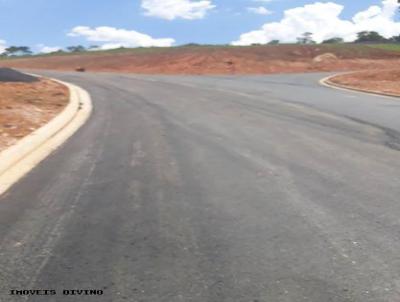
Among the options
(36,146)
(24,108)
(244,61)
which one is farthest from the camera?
(244,61)

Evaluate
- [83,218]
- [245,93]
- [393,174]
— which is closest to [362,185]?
[393,174]

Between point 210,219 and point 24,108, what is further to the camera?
point 24,108

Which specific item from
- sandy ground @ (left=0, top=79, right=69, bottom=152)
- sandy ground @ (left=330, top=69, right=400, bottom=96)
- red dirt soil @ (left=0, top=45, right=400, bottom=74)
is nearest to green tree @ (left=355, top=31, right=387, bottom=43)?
red dirt soil @ (left=0, top=45, right=400, bottom=74)

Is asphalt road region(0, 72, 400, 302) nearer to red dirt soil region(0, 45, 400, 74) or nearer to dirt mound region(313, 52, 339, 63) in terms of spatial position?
red dirt soil region(0, 45, 400, 74)

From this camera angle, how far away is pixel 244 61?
151 ft

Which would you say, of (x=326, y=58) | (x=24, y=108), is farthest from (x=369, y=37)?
(x=24, y=108)

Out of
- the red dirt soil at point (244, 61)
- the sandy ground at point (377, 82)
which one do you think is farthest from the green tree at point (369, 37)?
the sandy ground at point (377, 82)

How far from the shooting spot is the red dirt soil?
44.0m

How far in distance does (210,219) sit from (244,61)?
4173 centimetres

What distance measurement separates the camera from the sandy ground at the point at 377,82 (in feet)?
76.7

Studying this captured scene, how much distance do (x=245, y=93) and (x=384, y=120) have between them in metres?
8.55

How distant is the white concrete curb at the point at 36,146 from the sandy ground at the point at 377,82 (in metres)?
13.7

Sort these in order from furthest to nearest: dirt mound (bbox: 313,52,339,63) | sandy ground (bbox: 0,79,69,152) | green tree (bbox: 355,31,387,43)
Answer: green tree (bbox: 355,31,387,43) < dirt mound (bbox: 313,52,339,63) < sandy ground (bbox: 0,79,69,152)

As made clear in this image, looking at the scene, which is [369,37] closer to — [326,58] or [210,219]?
[326,58]
